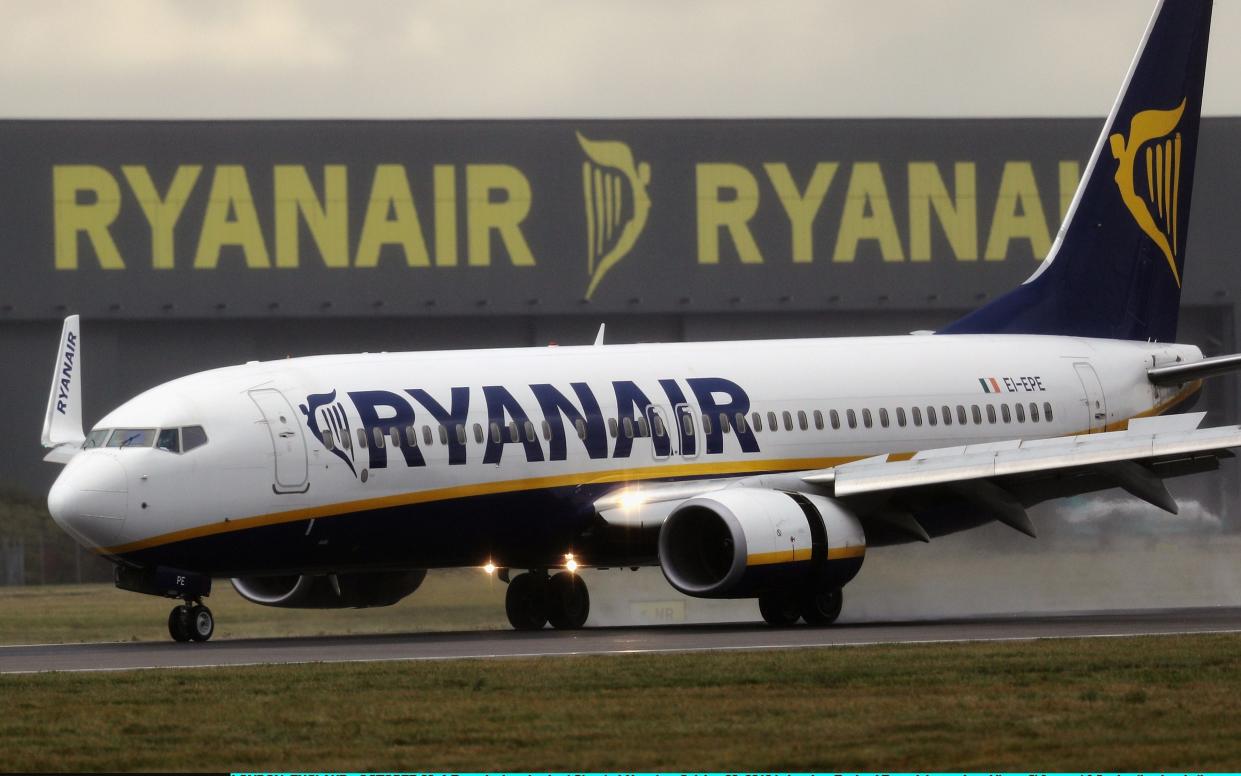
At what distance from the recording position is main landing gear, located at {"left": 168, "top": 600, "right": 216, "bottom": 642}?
1166 inches

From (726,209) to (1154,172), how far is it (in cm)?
2615

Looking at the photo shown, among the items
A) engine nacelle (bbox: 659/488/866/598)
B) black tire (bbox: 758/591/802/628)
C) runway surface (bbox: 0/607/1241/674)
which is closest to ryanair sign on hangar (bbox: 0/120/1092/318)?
runway surface (bbox: 0/607/1241/674)

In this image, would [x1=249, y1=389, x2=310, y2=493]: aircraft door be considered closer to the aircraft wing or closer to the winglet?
the aircraft wing

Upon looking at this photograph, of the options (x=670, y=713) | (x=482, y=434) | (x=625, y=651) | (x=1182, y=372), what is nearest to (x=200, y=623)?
(x=482, y=434)

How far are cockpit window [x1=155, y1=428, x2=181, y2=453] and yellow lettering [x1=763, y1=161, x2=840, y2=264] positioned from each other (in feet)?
122

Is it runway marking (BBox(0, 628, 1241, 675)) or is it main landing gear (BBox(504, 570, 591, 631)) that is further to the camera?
main landing gear (BBox(504, 570, 591, 631))

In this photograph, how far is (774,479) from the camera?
32281 millimetres

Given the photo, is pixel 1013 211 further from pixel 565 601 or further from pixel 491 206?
pixel 565 601

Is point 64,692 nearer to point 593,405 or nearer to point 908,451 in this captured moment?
point 593,405

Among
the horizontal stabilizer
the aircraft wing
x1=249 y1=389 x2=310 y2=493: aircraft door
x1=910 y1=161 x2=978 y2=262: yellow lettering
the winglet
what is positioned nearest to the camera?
x1=249 y1=389 x2=310 y2=493: aircraft door

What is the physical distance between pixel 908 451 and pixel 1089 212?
255 inches

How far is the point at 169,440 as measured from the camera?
29.0 meters

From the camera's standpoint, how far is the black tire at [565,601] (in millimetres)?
33500

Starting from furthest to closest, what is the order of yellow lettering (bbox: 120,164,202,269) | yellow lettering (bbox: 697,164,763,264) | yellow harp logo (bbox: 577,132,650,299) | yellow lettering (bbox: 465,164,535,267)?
yellow lettering (bbox: 697,164,763,264) → yellow harp logo (bbox: 577,132,650,299) → yellow lettering (bbox: 465,164,535,267) → yellow lettering (bbox: 120,164,202,269)
